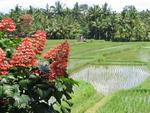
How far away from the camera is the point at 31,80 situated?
3291 mm

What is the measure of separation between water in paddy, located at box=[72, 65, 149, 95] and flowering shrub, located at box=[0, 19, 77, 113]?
13.5m

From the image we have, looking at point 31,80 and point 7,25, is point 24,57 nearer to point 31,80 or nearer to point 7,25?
point 31,80

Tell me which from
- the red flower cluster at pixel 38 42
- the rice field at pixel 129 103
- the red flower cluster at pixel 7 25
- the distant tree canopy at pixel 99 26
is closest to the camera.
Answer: the red flower cluster at pixel 38 42

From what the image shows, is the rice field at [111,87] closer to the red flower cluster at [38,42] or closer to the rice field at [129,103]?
the rice field at [129,103]

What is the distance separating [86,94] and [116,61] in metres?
14.2

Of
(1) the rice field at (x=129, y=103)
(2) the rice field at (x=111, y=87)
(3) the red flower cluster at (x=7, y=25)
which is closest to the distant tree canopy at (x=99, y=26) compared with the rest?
(2) the rice field at (x=111, y=87)

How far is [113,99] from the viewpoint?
47.5 ft

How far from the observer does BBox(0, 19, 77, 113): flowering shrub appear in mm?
3180

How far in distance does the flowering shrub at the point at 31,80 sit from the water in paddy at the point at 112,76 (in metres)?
13.5

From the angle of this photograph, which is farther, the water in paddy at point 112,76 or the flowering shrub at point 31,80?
the water in paddy at point 112,76

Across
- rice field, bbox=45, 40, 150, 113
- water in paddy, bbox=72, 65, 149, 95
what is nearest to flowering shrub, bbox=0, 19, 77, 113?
rice field, bbox=45, 40, 150, 113

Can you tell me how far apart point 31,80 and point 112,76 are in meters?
18.7

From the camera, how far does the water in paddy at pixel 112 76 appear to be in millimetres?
18578

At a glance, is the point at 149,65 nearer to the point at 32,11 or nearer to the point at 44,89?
the point at 44,89
